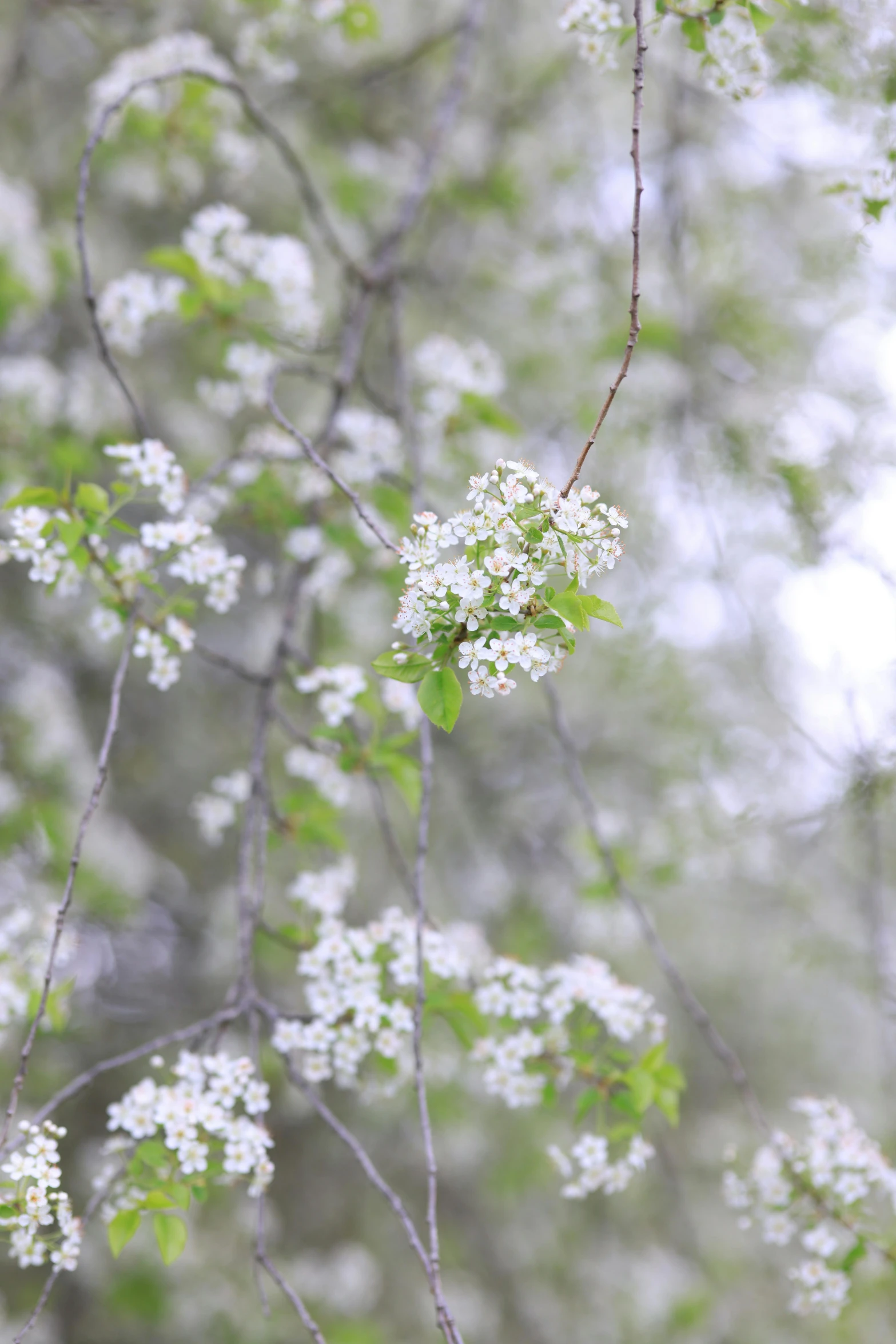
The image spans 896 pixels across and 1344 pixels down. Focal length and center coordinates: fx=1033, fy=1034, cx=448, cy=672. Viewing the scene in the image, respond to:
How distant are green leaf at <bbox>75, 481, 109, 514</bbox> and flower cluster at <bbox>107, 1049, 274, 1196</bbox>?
88 centimetres

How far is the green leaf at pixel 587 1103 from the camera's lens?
179 cm

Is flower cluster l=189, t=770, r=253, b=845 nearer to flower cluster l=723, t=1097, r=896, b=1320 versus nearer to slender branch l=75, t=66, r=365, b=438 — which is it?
slender branch l=75, t=66, r=365, b=438

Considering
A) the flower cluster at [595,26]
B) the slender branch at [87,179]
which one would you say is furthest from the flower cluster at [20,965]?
the flower cluster at [595,26]

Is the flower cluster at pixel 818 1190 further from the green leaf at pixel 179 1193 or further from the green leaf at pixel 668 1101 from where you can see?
the green leaf at pixel 179 1193

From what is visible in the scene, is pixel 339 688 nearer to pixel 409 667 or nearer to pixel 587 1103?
pixel 409 667

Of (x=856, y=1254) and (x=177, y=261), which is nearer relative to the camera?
(x=856, y=1254)

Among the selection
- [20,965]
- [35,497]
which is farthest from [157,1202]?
[35,497]

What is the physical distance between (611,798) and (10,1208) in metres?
3.27

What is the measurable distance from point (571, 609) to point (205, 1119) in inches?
37.5

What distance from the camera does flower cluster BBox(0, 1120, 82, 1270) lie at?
1333 mm

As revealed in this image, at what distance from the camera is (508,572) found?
3.96 feet

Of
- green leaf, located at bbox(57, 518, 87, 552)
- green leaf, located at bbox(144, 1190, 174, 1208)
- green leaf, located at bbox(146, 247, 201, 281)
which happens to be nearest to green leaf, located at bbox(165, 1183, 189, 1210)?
green leaf, located at bbox(144, 1190, 174, 1208)

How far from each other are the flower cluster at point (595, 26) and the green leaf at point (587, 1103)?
181 cm

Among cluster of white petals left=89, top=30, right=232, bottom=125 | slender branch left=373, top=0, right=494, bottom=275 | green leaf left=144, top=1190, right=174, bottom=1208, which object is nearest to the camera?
green leaf left=144, top=1190, right=174, bottom=1208
